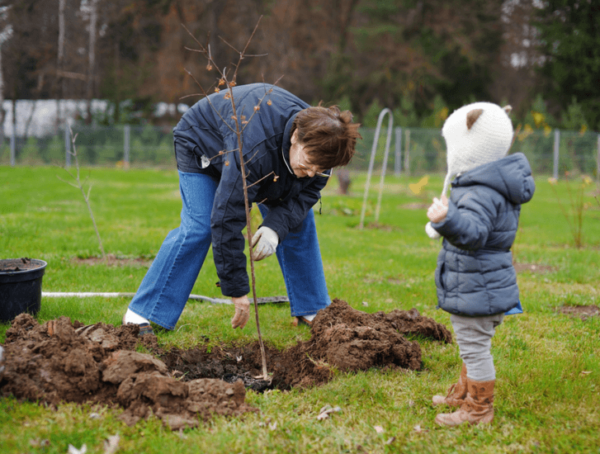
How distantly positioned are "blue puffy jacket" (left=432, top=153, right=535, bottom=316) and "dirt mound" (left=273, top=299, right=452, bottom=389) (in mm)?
807

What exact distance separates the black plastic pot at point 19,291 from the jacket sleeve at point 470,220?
8.15ft

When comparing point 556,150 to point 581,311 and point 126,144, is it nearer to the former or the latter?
point 126,144

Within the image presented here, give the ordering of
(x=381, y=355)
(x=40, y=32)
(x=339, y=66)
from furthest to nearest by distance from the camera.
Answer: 1. (x=339, y=66)
2. (x=40, y=32)
3. (x=381, y=355)

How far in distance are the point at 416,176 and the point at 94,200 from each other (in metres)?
12.1

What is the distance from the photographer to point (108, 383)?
2.33 meters

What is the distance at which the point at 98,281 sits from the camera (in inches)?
168

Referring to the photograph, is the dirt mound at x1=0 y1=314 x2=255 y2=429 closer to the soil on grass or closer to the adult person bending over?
the soil on grass

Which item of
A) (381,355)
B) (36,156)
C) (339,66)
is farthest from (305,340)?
(339,66)

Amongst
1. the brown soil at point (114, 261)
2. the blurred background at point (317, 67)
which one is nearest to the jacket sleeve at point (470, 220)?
the brown soil at point (114, 261)

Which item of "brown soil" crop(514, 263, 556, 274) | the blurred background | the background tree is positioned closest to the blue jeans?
"brown soil" crop(514, 263, 556, 274)

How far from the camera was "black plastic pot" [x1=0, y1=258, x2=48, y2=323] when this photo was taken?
9.98 feet

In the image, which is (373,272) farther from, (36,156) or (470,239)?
(36,156)

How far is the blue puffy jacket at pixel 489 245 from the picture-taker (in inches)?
81.3

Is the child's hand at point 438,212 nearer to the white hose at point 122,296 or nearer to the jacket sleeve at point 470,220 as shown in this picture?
the jacket sleeve at point 470,220
